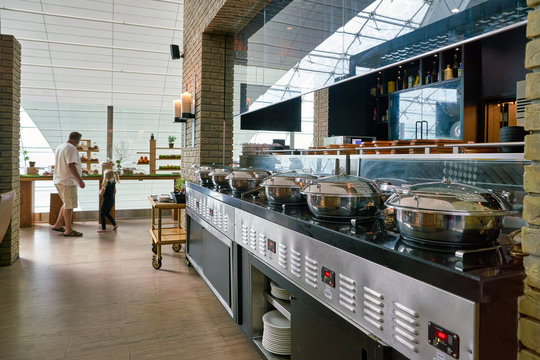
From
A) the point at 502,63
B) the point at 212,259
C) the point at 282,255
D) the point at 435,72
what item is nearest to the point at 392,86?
the point at 435,72

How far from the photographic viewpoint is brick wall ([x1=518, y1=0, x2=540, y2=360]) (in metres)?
0.94

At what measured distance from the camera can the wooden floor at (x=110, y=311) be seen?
256cm

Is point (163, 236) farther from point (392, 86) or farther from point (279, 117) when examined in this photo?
point (392, 86)

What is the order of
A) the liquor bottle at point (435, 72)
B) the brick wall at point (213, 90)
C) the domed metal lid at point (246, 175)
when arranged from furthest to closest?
the liquor bottle at point (435, 72) → the brick wall at point (213, 90) → the domed metal lid at point (246, 175)

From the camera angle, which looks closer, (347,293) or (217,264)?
(347,293)

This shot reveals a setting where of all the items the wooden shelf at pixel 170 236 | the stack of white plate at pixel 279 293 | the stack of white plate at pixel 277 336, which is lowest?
the stack of white plate at pixel 277 336

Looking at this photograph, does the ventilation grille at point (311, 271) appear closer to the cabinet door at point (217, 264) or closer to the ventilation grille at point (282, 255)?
the ventilation grille at point (282, 255)

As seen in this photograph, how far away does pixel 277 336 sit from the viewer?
2.16 m

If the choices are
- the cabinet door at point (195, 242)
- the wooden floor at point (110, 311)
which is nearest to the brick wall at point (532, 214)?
the wooden floor at point (110, 311)

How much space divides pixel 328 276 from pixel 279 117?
6.55 m

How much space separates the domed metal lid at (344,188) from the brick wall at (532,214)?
718 millimetres

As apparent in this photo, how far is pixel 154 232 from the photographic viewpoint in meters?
4.88

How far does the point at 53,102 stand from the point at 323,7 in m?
12.9

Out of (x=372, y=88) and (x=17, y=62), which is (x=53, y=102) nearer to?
(x=17, y=62)
